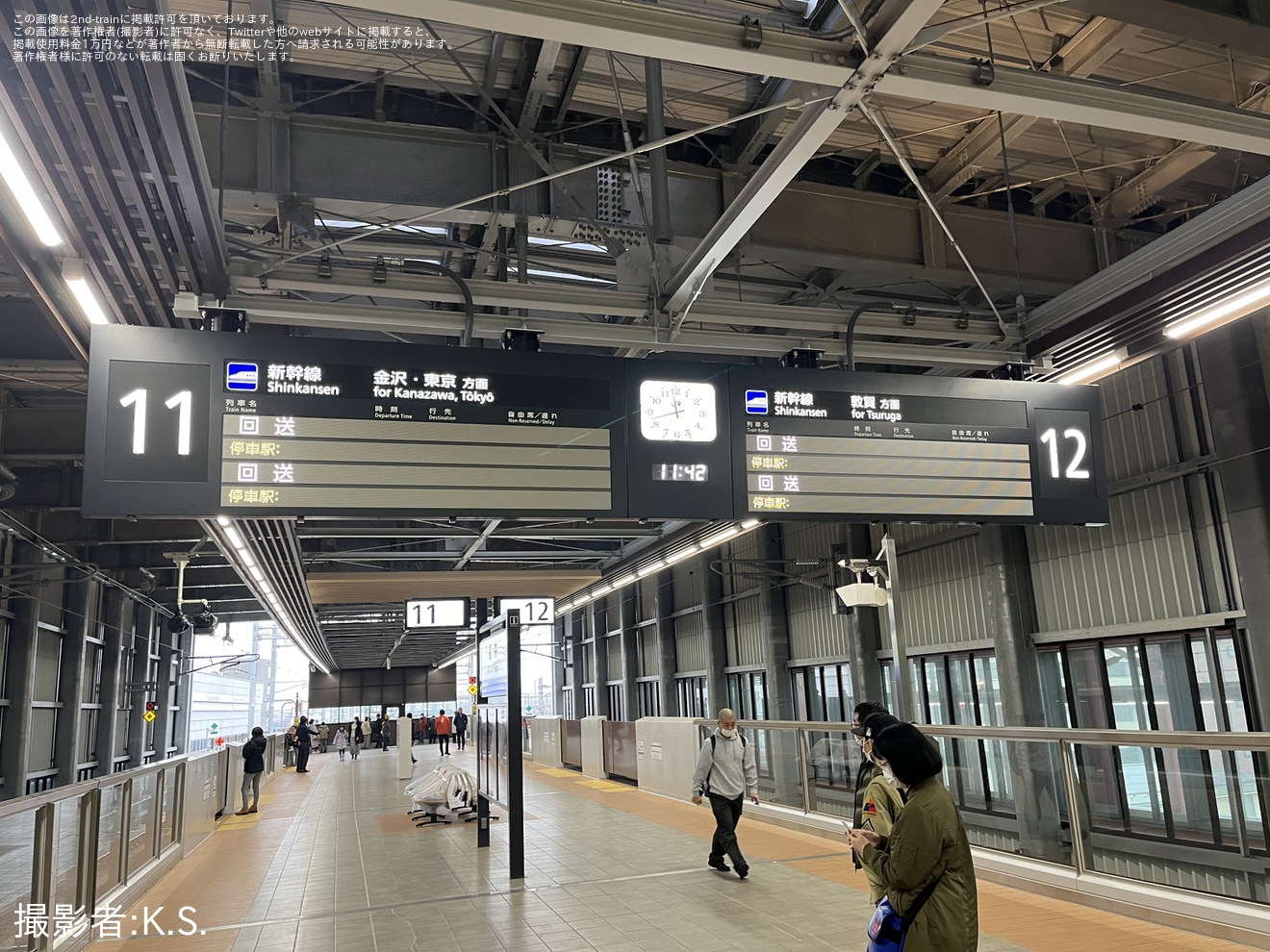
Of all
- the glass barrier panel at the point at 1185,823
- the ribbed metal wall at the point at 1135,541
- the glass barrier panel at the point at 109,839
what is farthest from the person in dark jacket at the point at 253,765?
the glass barrier panel at the point at 1185,823

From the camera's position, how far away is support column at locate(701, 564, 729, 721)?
24188mm

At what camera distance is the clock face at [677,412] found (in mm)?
6617

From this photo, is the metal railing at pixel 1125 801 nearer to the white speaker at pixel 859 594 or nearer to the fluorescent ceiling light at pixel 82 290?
the white speaker at pixel 859 594

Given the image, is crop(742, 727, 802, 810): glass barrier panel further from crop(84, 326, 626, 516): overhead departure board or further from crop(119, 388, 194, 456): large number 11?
crop(119, 388, 194, 456): large number 11

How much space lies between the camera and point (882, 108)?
764 centimetres

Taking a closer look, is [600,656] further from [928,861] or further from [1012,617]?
[928,861]

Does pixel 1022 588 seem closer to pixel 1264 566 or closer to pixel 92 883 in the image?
pixel 1264 566

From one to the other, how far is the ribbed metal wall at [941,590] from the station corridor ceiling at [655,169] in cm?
660

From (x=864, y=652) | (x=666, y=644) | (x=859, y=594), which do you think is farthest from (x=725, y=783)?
(x=666, y=644)

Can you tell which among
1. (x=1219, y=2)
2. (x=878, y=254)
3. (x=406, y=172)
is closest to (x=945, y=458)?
(x=878, y=254)

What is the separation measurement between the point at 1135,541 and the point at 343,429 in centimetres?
1076

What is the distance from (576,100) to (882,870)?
615cm

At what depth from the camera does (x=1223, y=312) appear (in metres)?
6.50

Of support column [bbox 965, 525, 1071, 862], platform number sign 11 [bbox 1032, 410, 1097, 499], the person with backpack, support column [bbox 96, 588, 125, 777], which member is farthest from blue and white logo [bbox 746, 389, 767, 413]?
support column [bbox 96, 588, 125, 777]
